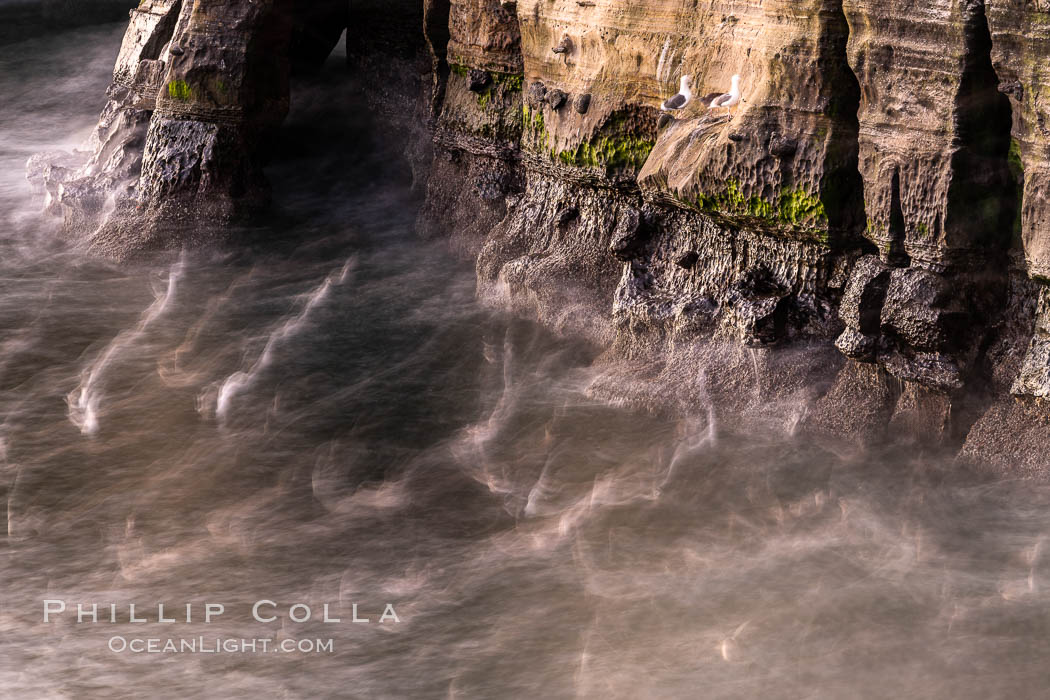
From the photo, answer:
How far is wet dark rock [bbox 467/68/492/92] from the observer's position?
634cm

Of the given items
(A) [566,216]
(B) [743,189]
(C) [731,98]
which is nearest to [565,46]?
(A) [566,216]

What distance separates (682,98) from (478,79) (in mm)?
1598

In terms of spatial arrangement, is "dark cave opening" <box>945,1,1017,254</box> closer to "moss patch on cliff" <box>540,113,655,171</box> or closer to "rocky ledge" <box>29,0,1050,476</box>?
"rocky ledge" <box>29,0,1050,476</box>

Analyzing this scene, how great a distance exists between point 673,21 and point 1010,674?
8.98ft

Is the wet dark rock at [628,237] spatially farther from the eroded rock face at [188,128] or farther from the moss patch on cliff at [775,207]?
the eroded rock face at [188,128]

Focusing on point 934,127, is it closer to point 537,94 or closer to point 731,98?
point 731,98

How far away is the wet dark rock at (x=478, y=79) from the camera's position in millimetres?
6340

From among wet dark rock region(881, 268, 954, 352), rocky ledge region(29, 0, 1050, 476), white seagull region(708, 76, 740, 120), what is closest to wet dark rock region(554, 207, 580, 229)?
rocky ledge region(29, 0, 1050, 476)

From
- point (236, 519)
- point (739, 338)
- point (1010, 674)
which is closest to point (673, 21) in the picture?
point (739, 338)

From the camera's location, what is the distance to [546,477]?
4375mm

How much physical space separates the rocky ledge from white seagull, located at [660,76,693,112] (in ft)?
0.12

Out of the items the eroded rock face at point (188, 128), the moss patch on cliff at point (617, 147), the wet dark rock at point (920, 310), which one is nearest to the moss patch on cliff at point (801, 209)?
the wet dark rock at point (920, 310)

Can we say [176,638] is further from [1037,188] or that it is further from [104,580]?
[1037,188]

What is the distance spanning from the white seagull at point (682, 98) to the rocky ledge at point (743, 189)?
4 centimetres
